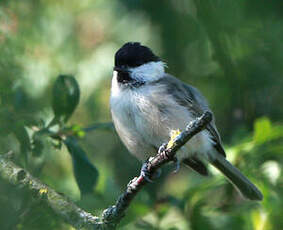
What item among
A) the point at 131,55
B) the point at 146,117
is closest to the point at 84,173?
the point at 146,117

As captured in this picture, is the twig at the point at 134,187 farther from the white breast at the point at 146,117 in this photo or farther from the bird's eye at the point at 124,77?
the bird's eye at the point at 124,77

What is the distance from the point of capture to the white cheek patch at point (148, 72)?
8.80ft

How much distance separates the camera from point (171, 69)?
136 inches

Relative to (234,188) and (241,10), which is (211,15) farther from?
(234,188)

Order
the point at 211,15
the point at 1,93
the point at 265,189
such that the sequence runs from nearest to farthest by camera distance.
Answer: the point at 1,93, the point at 211,15, the point at 265,189

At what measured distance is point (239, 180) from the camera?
2775 mm

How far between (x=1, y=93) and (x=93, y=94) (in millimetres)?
2043

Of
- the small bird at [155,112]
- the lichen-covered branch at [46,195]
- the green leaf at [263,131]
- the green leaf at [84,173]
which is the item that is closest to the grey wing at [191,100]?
the small bird at [155,112]

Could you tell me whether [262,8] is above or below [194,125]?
above

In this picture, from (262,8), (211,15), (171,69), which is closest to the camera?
(262,8)

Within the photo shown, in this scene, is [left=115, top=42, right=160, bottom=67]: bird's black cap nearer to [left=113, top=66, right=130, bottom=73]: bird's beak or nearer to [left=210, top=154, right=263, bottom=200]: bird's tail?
[left=113, top=66, right=130, bottom=73]: bird's beak

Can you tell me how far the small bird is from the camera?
8.09 feet

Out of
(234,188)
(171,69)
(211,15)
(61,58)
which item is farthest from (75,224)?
(171,69)

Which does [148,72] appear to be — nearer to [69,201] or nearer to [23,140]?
[23,140]
